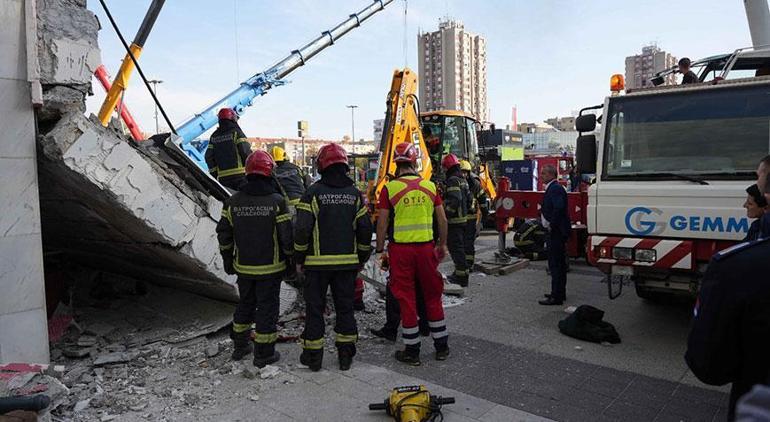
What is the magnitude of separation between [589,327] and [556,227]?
57.1 inches

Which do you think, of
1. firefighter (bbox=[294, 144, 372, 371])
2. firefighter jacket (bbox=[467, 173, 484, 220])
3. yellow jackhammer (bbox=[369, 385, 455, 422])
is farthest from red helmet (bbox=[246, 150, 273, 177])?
firefighter jacket (bbox=[467, 173, 484, 220])

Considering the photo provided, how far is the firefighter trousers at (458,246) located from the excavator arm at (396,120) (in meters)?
1.77

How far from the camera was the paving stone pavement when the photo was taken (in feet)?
11.8

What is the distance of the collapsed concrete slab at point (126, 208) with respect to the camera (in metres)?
4.05

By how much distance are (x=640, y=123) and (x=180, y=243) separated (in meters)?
4.51

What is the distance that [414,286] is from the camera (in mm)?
4668

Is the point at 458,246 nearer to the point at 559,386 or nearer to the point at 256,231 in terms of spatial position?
the point at 559,386

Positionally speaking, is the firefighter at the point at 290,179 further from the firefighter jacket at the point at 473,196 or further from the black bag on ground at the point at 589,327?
the black bag on ground at the point at 589,327

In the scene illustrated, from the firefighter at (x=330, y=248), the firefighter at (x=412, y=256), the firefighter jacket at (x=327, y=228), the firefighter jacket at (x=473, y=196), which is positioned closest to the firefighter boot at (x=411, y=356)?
the firefighter at (x=412, y=256)

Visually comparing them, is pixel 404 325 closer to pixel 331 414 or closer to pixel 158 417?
pixel 331 414

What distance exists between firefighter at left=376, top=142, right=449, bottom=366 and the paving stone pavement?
0.25 meters

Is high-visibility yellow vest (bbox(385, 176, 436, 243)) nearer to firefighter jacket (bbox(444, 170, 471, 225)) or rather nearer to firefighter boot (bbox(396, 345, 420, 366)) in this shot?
firefighter boot (bbox(396, 345, 420, 366))

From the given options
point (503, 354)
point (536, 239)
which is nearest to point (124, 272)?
point (503, 354)

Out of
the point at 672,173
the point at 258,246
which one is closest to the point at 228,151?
the point at 258,246
